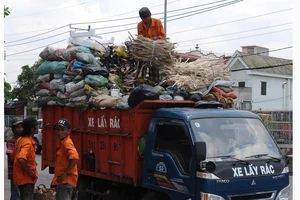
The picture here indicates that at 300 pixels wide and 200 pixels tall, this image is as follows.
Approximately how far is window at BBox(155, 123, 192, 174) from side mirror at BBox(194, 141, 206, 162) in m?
0.51

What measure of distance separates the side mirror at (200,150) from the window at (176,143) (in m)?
0.51

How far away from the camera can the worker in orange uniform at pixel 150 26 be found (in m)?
9.20

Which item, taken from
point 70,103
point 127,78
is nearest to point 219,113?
point 127,78

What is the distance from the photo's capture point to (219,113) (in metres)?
6.96

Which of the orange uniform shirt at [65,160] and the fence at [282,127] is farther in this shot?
the fence at [282,127]

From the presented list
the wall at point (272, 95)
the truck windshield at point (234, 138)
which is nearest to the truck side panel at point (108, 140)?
the truck windshield at point (234, 138)

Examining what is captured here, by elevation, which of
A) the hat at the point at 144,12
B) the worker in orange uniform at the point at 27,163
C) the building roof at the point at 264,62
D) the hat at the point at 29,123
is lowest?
the worker in orange uniform at the point at 27,163

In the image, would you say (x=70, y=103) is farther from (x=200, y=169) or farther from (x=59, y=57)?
(x=200, y=169)

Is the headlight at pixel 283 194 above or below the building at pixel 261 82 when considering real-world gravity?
below

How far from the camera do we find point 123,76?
30.3 feet

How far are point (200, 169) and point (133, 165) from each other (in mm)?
1549

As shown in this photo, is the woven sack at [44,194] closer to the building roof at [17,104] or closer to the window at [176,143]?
the window at [176,143]

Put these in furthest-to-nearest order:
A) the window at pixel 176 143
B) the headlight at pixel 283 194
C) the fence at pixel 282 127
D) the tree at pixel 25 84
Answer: the tree at pixel 25 84
the fence at pixel 282 127
the window at pixel 176 143
the headlight at pixel 283 194

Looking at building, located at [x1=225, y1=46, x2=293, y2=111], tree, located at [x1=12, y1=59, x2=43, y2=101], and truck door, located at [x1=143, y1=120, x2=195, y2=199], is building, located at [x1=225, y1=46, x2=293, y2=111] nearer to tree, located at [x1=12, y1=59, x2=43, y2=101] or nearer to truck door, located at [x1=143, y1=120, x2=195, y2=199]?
tree, located at [x1=12, y1=59, x2=43, y2=101]
